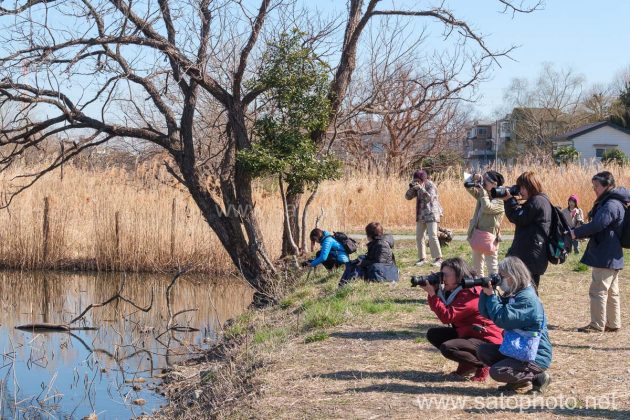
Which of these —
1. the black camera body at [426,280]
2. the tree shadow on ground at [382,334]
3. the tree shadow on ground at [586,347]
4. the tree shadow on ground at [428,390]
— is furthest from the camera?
the tree shadow on ground at [382,334]

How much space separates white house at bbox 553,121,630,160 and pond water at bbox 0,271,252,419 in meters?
38.1

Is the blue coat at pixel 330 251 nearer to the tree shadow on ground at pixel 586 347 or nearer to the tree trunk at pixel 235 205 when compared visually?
the tree trunk at pixel 235 205

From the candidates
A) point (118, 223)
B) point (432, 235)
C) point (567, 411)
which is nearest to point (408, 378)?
point (567, 411)

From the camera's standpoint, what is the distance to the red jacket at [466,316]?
707cm

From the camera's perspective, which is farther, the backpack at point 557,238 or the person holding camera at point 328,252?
the person holding camera at point 328,252

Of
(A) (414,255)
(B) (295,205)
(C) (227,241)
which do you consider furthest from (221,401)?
(B) (295,205)

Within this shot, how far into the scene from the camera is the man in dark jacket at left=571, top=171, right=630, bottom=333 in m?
8.25

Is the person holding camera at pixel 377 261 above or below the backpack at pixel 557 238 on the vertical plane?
below

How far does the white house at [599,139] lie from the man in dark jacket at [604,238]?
143ft

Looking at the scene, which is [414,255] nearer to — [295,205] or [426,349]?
[295,205]

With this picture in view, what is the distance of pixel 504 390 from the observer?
6.64m

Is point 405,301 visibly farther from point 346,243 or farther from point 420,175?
point 420,175

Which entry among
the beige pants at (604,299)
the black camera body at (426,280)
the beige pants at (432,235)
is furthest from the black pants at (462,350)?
the beige pants at (432,235)

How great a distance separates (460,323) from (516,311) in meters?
0.83
